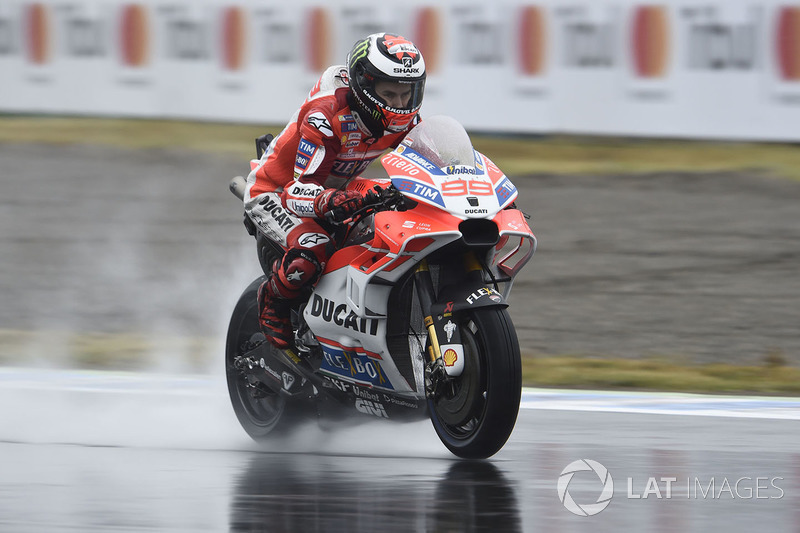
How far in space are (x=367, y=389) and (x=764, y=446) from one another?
6.28 feet

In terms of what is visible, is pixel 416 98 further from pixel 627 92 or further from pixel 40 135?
pixel 40 135

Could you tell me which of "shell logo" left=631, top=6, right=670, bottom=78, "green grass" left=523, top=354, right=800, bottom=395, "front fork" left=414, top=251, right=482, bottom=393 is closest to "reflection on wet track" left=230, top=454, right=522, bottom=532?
"front fork" left=414, top=251, right=482, bottom=393

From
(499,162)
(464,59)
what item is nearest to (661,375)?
(464,59)

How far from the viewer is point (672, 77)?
15141 millimetres

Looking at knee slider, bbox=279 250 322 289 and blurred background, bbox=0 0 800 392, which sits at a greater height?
knee slider, bbox=279 250 322 289

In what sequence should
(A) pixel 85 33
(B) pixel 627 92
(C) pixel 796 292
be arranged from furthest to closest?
(A) pixel 85 33, (B) pixel 627 92, (C) pixel 796 292

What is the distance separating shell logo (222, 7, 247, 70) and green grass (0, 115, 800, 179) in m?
0.82

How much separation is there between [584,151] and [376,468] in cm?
1117

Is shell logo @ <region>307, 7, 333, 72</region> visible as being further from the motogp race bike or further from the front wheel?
the front wheel

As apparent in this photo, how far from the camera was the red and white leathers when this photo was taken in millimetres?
7148

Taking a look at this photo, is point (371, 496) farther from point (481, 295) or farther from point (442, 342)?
point (481, 295)

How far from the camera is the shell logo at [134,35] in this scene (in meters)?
17.5

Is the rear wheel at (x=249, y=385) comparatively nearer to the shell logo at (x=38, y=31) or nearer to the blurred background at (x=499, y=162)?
the blurred background at (x=499, y=162)

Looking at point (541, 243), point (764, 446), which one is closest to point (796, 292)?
point (541, 243)
